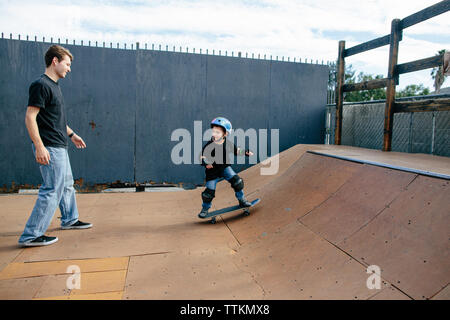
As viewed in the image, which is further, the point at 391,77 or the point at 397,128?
the point at 397,128

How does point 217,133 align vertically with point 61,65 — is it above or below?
below

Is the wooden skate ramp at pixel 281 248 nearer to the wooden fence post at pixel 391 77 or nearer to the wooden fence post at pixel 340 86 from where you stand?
the wooden fence post at pixel 391 77

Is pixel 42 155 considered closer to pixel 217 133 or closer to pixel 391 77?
pixel 217 133

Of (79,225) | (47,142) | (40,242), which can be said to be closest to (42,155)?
(47,142)

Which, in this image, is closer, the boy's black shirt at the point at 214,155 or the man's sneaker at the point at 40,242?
the man's sneaker at the point at 40,242

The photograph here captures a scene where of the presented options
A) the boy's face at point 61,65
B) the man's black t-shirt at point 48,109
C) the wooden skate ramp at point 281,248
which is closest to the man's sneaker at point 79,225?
the wooden skate ramp at point 281,248

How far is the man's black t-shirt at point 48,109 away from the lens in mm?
3672

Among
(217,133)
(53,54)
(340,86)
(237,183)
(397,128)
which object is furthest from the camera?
(340,86)

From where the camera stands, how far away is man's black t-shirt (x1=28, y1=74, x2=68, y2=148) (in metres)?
3.67

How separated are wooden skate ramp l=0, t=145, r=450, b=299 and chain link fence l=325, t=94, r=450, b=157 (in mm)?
2667

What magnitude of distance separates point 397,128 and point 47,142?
673cm

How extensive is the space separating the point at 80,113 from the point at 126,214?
346cm

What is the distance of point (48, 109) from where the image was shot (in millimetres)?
3834

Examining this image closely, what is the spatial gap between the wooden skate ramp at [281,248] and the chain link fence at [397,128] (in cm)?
267
